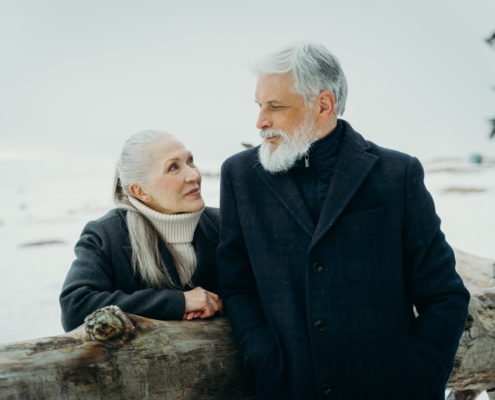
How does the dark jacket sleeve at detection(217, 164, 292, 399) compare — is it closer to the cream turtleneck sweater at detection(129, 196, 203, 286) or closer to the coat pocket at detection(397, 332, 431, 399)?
the cream turtleneck sweater at detection(129, 196, 203, 286)

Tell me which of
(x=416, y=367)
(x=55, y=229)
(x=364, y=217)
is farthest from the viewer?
(x=55, y=229)

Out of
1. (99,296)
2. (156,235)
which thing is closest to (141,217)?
(156,235)

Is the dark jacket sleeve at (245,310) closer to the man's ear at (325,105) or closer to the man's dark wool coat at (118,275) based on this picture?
the man's dark wool coat at (118,275)

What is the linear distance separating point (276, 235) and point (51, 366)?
1.01 m

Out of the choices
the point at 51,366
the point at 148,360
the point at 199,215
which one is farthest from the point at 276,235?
the point at 51,366

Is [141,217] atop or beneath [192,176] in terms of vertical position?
beneath

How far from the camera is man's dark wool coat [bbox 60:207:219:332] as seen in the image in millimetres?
2135

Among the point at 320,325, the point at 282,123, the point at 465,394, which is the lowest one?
the point at 465,394

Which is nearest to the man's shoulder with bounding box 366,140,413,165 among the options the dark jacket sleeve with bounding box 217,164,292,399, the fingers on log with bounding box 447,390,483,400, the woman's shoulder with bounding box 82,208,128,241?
the dark jacket sleeve with bounding box 217,164,292,399

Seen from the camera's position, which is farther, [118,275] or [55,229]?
[55,229]

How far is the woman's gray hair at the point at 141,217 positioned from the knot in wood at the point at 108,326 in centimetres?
50

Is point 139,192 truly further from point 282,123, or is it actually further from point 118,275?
point 282,123

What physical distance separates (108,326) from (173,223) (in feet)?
2.51

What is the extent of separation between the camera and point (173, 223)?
2.50 m
